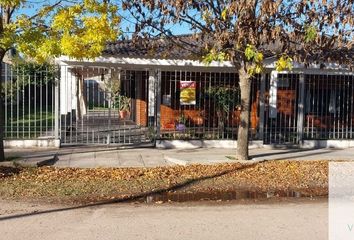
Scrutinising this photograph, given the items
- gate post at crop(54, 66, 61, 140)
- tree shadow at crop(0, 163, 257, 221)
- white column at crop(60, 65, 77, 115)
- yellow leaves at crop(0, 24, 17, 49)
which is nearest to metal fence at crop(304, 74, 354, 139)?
tree shadow at crop(0, 163, 257, 221)

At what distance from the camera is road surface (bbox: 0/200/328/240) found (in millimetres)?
6340

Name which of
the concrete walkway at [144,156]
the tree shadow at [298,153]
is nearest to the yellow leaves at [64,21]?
the concrete walkway at [144,156]

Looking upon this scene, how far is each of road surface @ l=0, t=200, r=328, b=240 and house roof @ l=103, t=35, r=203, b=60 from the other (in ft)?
17.4

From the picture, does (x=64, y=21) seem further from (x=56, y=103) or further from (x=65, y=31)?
(x=56, y=103)

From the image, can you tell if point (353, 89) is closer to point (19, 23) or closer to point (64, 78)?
point (64, 78)

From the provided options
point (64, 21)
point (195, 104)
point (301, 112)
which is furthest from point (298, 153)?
point (64, 21)

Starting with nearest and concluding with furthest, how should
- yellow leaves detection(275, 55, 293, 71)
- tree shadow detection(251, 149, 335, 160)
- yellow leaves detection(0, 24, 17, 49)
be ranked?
yellow leaves detection(0, 24, 17, 49)
yellow leaves detection(275, 55, 293, 71)
tree shadow detection(251, 149, 335, 160)

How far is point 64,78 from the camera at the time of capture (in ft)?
50.3

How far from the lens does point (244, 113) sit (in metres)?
12.7

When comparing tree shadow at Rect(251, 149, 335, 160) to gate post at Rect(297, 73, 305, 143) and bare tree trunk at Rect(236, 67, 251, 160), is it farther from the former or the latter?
bare tree trunk at Rect(236, 67, 251, 160)

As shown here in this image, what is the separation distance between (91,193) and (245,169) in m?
4.05

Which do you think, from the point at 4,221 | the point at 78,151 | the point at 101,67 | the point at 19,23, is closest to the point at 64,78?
the point at 101,67

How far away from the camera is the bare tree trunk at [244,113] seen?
12.5m

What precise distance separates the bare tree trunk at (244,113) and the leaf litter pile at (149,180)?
78 centimetres
